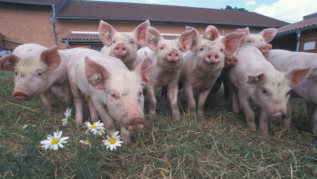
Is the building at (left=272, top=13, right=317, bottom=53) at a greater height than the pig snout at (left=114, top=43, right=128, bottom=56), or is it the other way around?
the building at (left=272, top=13, right=317, bottom=53)

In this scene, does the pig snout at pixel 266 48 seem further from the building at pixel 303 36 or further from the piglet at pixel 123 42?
the building at pixel 303 36

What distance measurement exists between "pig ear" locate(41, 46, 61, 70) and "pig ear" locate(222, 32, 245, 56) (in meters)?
2.65

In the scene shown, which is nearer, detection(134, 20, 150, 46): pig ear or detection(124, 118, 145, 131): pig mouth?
detection(124, 118, 145, 131): pig mouth

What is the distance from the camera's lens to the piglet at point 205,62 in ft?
10.6

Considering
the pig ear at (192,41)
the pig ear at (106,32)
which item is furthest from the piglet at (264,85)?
the pig ear at (106,32)

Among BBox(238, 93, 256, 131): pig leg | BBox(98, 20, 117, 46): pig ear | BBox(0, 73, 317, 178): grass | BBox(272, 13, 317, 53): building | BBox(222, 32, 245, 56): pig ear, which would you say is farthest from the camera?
BBox(272, 13, 317, 53): building


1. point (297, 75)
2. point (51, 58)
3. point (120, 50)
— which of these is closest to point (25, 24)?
point (51, 58)

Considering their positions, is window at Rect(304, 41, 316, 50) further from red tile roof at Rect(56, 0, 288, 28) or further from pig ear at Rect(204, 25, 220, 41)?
pig ear at Rect(204, 25, 220, 41)

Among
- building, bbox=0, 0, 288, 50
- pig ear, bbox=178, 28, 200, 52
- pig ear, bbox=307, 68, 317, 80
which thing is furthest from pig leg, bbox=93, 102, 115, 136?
building, bbox=0, 0, 288, 50

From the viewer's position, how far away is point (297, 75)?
2787 millimetres

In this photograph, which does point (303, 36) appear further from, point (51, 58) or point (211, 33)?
point (51, 58)

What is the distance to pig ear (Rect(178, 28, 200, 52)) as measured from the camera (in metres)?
3.55

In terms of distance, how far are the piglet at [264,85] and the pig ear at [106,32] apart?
240cm

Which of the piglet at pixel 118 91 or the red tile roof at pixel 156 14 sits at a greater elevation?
the red tile roof at pixel 156 14
